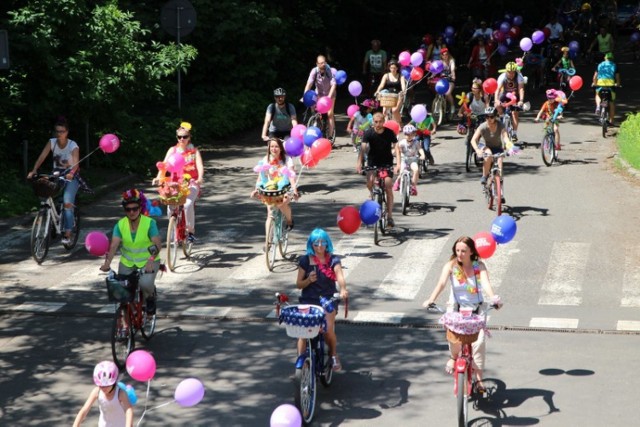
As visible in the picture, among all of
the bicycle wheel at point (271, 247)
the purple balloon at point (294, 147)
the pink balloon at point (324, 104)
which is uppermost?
the pink balloon at point (324, 104)

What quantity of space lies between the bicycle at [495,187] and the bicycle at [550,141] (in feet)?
14.6

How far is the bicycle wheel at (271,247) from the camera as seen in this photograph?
16125mm

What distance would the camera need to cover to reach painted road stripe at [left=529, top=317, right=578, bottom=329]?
13.5m

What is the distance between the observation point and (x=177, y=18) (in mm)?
27734

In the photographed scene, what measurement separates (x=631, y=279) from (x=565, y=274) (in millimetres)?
865

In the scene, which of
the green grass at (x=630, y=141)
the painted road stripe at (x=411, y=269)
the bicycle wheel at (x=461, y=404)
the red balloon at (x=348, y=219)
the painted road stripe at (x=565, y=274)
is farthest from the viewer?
the green grass at (x=630, y=141)

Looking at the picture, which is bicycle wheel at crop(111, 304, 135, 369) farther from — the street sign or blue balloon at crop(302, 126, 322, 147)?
the street sign

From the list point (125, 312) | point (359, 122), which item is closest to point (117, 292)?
point (125, 312)

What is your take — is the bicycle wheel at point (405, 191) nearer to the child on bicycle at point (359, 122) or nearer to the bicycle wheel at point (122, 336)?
the child on bicycle at point (359, 122)

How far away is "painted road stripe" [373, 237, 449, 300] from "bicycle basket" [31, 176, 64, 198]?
4.91 metres

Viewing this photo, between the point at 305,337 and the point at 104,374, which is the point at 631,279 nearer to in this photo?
the point at 305,337

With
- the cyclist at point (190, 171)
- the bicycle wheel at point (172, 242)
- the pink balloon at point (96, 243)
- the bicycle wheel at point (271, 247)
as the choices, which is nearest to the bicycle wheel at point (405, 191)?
the bicycle wheel at point (271, 247)

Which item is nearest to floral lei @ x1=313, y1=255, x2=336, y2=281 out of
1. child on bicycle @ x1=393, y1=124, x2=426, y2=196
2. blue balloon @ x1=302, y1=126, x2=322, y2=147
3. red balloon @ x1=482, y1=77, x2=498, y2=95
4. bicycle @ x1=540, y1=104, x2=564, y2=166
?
blue balloon @ x1=302, y1=126, x2=322, y2=147

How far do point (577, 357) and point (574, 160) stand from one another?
13053 mm
